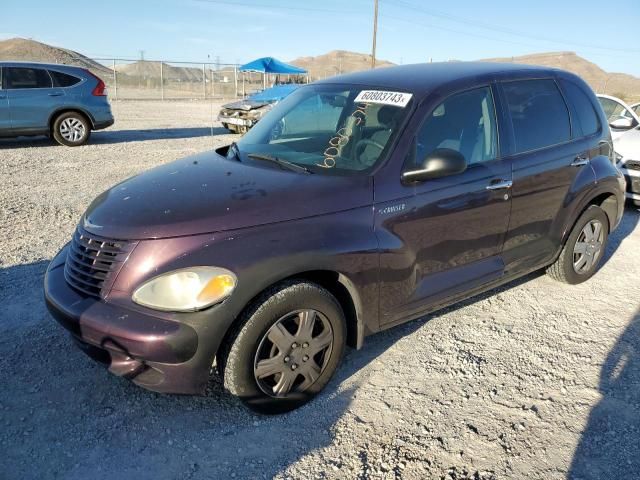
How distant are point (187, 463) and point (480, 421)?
160 centimetres

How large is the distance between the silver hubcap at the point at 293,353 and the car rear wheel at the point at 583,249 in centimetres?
271

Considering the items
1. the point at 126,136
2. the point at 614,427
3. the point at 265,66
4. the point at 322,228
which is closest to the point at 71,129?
the point at 126,136

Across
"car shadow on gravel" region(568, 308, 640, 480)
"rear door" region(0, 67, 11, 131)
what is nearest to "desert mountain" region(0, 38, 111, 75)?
"rear door" region(0, 67, 11, 131)

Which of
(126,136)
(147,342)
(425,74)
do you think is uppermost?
(425,74)

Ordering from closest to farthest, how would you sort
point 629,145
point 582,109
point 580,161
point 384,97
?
point 384,97, point 580,161, point 582,109, point 629,145

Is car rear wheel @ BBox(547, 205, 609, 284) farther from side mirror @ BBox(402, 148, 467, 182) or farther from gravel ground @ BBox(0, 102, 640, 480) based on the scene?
side mirror @ BBox(402, 148, 467, 182)

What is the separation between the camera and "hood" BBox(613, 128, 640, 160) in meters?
7.27

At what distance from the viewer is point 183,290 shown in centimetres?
247

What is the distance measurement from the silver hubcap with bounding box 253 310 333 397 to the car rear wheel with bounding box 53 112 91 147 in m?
10.6

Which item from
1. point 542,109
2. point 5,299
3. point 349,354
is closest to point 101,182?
point 5,299

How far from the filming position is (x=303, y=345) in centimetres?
285

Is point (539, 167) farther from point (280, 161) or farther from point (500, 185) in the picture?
point (280, 161)

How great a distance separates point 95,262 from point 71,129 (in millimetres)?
10239

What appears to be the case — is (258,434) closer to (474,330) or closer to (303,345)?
(303,345)
